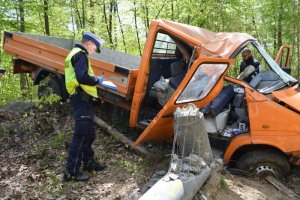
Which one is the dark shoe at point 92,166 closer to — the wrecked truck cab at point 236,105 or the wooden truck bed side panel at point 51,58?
the wrecked truck cab at point 236,105

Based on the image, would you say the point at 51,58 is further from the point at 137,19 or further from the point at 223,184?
the point at 137,19

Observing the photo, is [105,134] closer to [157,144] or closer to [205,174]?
[157,144]

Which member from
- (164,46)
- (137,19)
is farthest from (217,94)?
(137,19)

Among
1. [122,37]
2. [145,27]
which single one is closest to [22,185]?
[145,27]

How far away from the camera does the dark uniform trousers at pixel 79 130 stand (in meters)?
4.80

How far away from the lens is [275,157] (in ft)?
17.1

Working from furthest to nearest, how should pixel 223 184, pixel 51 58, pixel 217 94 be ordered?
pixel 51 58, pixel 217 94, pixel 223 184

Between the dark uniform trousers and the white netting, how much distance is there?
1.17 m

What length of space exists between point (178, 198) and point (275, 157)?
2171mm

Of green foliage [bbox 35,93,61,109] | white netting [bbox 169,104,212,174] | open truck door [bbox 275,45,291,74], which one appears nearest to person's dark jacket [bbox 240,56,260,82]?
open truck door [bbox 275,45,291,74]

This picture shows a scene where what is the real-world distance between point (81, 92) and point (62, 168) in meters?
1.31

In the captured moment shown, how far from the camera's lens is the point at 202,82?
4949 mm

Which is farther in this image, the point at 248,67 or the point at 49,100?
the point at 49,100

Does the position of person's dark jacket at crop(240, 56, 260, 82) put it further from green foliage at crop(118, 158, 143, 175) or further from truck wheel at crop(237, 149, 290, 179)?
green foliage at crop(118, 158, 143, 175)
